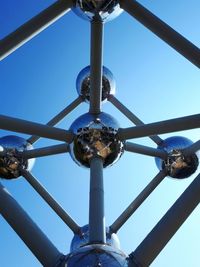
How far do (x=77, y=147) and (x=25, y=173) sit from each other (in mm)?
2090

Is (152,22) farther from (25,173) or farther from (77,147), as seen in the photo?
(25,173)

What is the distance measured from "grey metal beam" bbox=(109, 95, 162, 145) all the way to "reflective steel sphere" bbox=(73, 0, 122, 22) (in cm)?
224

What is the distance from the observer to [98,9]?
5.03 meters

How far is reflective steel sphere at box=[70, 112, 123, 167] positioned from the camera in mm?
5055

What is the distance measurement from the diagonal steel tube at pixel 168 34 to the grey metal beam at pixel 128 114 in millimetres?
2449

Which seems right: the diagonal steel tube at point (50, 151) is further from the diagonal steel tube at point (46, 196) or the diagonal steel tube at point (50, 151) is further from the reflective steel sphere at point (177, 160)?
the reflective steel sphere at point (177, 160)

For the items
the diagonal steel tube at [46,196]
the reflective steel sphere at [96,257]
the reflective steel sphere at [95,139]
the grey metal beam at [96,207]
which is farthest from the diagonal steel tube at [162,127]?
the diagonal steel tube at [46,196]

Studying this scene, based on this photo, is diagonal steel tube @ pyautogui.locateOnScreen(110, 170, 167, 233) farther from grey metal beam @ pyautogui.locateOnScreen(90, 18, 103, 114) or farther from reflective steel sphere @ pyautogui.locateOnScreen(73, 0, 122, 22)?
reflective steel sphere @ pyautogui.locateOnScreen(73, 0, 122, 22)

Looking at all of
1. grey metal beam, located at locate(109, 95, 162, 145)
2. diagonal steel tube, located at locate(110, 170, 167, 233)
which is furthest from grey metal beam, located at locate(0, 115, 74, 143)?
grey metal beam, located at locate(109, 95, 162, 145)

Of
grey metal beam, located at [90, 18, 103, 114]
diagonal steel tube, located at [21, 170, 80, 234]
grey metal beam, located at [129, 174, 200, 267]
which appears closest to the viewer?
grey metal beam, located at [129, 174, 200, 267]

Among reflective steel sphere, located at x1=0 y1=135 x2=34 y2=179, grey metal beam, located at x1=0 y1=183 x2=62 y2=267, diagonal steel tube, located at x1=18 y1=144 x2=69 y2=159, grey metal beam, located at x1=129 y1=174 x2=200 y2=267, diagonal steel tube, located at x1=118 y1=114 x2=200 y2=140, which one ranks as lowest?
grey metal beam, located at x1=129 y1=174 x2=200 y2=267

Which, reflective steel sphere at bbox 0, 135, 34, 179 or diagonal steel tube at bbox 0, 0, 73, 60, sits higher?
reflective steel sphere at bbox 0, 135, 34, 179

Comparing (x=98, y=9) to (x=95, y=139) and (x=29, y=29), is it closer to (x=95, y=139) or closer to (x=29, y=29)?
(x=29, y=29)

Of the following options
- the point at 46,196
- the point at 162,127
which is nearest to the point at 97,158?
the point at 162,127
